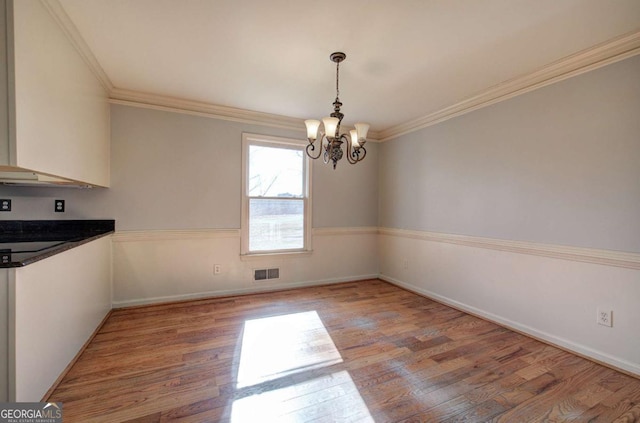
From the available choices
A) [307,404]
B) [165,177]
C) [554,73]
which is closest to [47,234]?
[165,177]

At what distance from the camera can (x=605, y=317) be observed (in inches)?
86.3

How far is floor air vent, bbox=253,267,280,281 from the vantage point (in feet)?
12.6

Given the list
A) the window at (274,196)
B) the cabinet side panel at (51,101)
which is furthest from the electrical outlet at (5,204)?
the window at (274,196)

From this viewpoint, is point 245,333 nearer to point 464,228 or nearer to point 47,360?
point 47,360

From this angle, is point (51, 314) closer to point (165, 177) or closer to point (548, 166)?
point (165, 177)

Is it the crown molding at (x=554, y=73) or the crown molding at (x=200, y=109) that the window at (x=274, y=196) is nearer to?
the crown molding at (x=200, y=109)

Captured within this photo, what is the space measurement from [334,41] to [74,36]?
1.95m

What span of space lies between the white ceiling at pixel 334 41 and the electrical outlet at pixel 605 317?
211cm

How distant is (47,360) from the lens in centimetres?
171

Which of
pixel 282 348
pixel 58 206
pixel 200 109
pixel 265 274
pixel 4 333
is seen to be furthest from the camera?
pixel 265 274

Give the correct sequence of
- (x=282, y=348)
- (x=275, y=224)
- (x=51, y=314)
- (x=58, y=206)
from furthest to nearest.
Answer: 1. (x=275, y=224)
2. (x=58, y=206)
3. (x=282, y=348)
4. (x=51, y=314)

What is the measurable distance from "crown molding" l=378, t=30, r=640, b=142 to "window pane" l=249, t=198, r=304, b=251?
234 cm

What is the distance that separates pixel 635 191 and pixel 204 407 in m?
3.37

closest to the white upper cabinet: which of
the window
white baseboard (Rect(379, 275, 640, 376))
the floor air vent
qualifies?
the window
